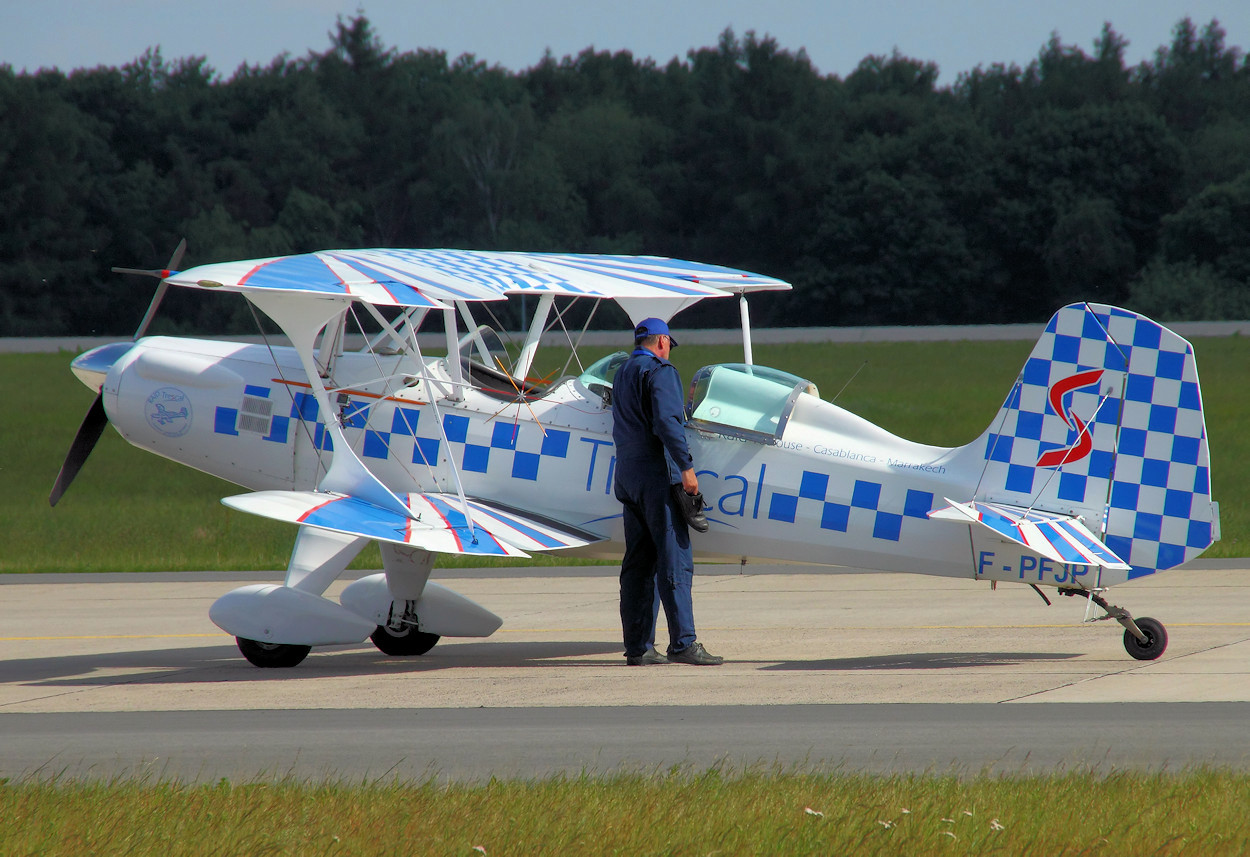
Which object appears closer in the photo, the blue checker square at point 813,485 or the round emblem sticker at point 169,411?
the blue checker square at point 813,485

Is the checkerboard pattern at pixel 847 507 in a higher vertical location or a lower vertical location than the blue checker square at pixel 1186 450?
lower

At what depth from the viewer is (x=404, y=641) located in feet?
34.6

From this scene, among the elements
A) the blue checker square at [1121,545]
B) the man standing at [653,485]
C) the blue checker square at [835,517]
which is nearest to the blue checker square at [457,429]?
the man standing at [653,485]

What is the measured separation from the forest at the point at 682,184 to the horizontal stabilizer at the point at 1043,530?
4461 centimetres

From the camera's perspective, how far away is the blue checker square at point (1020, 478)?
8891 millimetres

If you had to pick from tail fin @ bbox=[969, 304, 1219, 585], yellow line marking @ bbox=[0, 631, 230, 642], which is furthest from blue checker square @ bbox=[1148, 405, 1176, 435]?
yellow line marking @ bbox=[0, 631, 230, 642]

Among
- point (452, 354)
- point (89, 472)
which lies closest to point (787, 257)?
point (89, 472)

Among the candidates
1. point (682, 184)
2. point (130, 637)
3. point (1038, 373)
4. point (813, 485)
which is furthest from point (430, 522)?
point (682, 184)

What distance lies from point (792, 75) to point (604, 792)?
75679 millimetres

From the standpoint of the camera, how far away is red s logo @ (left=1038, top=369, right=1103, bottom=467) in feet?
28.6

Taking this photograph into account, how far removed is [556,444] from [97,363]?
4.14 m

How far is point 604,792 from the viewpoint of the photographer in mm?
5723

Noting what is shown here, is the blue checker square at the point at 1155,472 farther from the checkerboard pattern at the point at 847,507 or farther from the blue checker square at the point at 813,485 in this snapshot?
the blue checker square at the point at 813,485

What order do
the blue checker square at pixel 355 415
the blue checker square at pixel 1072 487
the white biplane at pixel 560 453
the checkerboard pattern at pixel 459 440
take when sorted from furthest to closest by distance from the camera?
the blue checker square at pixel 355 415 < the checkerboard pattern at pixel 459 440 < the blue checker square at pixel 1072 487 < the white biplane at pixel 560 453
